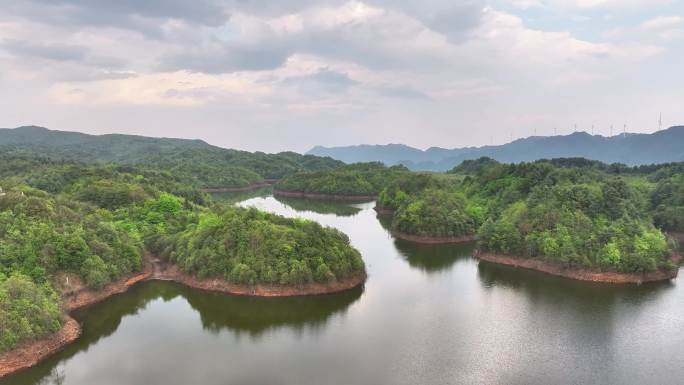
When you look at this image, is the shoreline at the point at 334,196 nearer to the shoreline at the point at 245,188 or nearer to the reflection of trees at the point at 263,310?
the shoreline at the point at 245,188

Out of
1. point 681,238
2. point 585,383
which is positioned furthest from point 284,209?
point 585,383

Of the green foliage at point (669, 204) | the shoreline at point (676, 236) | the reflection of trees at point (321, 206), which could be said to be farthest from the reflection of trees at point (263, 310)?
the reflection of trees at point (321, 206)

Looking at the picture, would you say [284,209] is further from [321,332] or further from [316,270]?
[321,332]

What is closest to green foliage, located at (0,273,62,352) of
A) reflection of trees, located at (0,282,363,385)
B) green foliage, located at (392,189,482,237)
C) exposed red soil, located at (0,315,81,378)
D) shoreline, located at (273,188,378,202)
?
exposed red soil, located at (0,315,81,378)

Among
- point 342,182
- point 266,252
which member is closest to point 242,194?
point 342,182

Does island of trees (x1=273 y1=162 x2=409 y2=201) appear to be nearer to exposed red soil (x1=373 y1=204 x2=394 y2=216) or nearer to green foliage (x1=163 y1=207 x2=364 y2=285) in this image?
exposed red soil (x1=373 y1=204 x2=394 y2=216)

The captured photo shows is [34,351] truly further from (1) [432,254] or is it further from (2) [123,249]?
(1) [432,254]
